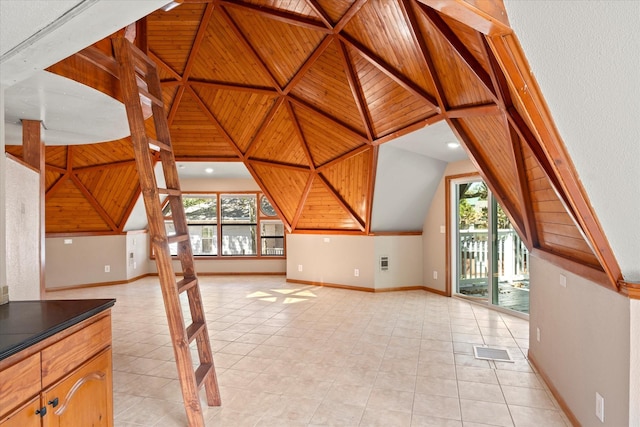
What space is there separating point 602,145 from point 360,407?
2.31 meters

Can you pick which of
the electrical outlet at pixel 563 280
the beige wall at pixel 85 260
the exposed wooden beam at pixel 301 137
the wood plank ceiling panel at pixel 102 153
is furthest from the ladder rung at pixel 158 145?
the beige wall at pixel 85 260

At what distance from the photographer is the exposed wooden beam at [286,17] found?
13.6 ft

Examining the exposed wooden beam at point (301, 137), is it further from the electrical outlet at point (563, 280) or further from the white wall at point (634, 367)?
the white wall at point (634, 367)

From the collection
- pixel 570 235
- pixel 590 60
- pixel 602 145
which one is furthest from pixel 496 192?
pixel 590 60

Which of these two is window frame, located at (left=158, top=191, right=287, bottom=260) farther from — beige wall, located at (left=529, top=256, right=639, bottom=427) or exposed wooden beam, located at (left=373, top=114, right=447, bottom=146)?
beige wall, located at (left=529, top=256, right=639, bottom=427)

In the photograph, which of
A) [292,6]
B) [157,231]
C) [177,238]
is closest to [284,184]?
[292,6]

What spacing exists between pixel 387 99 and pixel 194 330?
3.32 m

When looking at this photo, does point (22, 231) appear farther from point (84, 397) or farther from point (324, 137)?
point (324, 137)

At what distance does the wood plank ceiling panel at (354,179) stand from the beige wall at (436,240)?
1234 mm

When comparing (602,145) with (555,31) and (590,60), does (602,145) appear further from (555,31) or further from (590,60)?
(555,31)

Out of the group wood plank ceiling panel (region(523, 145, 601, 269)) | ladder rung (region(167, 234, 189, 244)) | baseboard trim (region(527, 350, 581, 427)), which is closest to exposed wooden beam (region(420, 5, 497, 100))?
wood plank ceiling panel (region(523, 145, 601, 269))

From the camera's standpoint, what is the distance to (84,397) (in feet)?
5.94

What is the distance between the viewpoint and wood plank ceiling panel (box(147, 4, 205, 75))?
459 cm

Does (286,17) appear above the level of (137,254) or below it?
above
